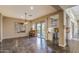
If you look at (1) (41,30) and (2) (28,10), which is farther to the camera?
(1) (41,30)

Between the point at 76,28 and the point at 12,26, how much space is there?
1552 mm

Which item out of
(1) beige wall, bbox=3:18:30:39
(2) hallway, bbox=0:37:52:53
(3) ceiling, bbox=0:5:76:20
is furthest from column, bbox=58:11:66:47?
(1) beige wall, bbox=3:18:30:39

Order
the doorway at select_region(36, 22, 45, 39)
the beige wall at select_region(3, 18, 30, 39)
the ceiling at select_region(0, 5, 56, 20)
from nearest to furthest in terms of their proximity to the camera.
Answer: the ceiling at select_region(0, 5, 56, 20) < the beige wall at select_region(3, 18, 30, 39) < the doorway at select_region(36, 22, 45, 39)

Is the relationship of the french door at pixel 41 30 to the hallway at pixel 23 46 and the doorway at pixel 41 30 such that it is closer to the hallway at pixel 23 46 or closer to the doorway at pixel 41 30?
the doorway at pixel 41 30

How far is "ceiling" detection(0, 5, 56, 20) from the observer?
1.91 meters

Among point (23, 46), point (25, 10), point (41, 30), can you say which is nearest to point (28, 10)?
point (25, 10)

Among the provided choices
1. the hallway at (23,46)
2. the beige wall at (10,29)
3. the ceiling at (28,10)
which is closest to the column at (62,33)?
the ceiling at (28,10)

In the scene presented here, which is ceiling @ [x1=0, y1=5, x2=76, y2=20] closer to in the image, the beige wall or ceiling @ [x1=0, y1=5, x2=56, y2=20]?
ceiling @ [x1=0, y1=5, x2=56, y2=20]

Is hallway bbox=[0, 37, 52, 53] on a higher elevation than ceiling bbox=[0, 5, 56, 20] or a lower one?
lower

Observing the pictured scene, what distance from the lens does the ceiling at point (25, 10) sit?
1.91 m

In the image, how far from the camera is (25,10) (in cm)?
200

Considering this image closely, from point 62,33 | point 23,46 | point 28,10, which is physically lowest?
point 23,46

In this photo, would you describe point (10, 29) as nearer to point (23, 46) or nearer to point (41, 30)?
point (23, 46)
